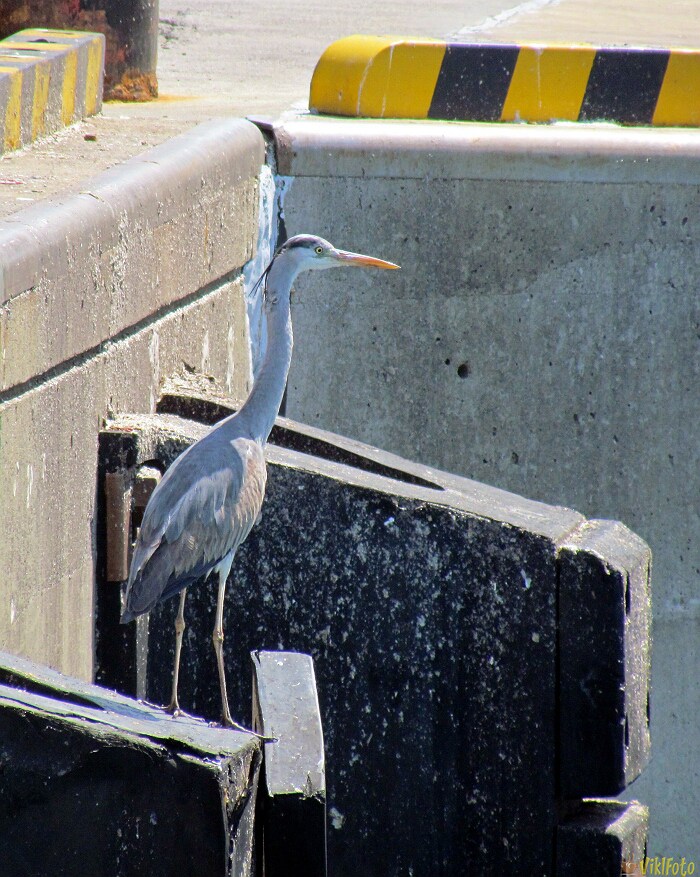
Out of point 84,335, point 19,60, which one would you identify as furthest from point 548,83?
point 84,335

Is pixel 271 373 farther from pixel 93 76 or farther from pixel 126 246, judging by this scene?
pixel 93 76

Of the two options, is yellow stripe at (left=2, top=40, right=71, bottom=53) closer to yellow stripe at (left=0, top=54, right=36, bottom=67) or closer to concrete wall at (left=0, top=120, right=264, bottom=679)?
yellow stripe at (left=0, top=54, right=36, bottom=67)

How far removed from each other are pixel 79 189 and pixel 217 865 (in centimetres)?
231

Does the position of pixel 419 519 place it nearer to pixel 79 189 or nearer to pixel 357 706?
pixel 357 706

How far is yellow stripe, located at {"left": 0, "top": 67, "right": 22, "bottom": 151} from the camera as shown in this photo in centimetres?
496

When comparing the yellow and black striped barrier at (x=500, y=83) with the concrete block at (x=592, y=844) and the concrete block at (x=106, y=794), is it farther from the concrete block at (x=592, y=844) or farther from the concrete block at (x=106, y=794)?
the concrete block at (x=106, y=794)

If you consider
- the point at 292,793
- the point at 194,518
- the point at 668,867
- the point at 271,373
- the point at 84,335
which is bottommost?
the point at 668,867

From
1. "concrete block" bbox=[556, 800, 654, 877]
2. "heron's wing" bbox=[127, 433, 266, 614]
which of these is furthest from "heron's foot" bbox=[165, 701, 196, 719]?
"concrete block" bbox=[556, 800, 654, 877]

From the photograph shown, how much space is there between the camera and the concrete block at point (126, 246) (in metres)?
3.48

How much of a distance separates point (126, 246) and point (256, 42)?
6380 millimetres

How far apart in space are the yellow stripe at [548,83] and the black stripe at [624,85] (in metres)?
0.05

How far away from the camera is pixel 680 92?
6172 millimetres

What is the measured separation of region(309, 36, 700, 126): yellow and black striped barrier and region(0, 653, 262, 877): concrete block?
420 centimetres

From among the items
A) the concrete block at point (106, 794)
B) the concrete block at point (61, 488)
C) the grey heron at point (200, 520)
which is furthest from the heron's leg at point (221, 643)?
the concrete block at point (106, 794)
